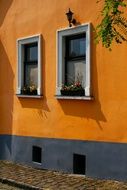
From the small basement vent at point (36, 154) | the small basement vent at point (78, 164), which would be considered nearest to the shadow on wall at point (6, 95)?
the small basement vent at point (36, 154)

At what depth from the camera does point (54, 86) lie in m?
11.9

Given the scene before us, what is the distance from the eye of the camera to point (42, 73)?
40.6 ft

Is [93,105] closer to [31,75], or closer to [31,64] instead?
[31,75]

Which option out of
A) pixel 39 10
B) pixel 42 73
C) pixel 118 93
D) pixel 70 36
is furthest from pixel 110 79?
pixel 39 10

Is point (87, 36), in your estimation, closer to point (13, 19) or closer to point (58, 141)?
point (58, 141)

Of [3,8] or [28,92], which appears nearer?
[28,92]

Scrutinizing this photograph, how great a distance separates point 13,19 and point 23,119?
9.76ft

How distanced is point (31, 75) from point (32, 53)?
0.62 meters

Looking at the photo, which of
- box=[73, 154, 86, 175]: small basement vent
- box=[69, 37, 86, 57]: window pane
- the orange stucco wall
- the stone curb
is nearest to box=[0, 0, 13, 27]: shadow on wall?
the orange stucco wall

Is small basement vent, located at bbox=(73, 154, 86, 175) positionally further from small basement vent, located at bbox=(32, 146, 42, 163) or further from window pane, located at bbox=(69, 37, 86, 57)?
window pane, located at bbox=(69, 37, 86, 57)

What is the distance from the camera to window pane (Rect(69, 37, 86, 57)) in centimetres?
1115

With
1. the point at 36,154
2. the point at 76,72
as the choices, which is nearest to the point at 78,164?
the point at 36,154

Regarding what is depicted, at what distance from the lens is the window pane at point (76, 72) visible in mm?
11089

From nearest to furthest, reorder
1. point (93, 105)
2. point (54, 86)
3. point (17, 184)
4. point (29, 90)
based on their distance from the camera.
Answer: point (17, 184) < point (93, 105) < point (54, 86) < point (29, 90)
